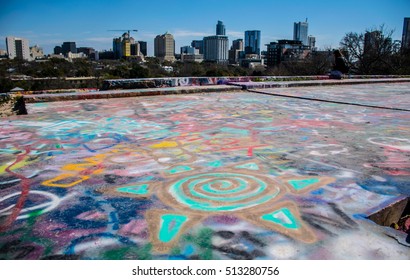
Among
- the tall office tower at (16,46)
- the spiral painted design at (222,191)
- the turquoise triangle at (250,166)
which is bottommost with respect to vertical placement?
the spiral painted design at (222,191)

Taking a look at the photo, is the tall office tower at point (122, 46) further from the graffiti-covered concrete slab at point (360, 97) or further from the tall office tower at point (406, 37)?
the graffiti-covered concrete slab at point (360, 97)

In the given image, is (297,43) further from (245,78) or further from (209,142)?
(209,142)

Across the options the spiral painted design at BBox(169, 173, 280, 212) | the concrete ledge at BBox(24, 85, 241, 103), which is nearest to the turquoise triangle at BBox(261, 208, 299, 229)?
the spiral painted design at BBox(169, 173, 280, 212)

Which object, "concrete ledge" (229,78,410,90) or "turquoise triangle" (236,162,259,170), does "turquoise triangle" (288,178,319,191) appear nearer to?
"turquoise triangle" (236,162,259,170)

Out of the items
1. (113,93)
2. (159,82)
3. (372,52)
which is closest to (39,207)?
(113,93)

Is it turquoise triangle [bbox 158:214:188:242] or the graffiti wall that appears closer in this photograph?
turquoise triangle [bbox 158:214:188:242]

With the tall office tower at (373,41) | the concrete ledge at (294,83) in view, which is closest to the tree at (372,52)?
the tall office tower at (373,41)
